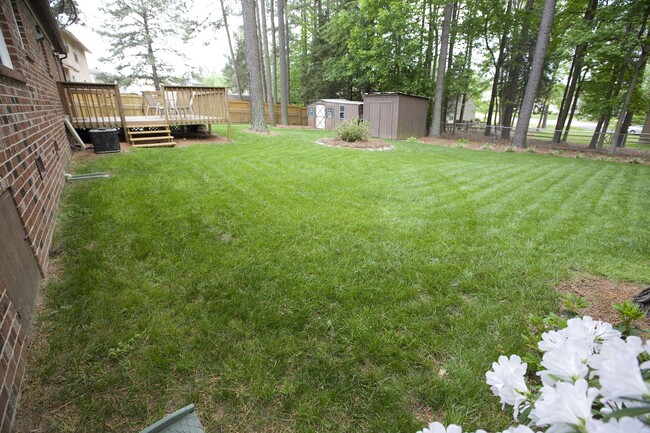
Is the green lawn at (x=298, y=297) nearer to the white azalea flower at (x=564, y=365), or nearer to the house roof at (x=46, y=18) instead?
the white azalea flower at (x=564, y=365)

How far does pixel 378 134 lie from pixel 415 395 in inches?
574

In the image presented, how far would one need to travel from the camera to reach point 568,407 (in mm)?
413

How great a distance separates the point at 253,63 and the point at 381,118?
650 cm

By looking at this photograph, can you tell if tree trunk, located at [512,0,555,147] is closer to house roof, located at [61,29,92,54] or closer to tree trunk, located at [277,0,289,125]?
tree trunk, located at [277,0,289,125]

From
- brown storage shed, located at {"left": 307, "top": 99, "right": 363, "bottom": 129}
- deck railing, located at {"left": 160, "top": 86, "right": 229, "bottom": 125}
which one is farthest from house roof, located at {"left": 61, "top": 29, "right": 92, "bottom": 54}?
brown storage shed, located at {"left": 307, "top": 99, "right": 363, "bottom": 129}

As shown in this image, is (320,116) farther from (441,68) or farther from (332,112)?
(441,68)

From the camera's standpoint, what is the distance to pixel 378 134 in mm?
15094

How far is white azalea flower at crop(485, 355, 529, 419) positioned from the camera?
65 cm

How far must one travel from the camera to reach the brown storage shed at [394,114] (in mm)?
14219

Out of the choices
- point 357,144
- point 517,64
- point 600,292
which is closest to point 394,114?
point 357,144

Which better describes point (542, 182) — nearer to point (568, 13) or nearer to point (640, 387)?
point (640, 387)

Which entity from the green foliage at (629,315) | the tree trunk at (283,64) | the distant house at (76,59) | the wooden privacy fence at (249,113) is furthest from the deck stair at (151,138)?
the wooden privacy fence at (249,113)

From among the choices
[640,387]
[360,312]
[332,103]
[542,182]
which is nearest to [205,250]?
[360,312]

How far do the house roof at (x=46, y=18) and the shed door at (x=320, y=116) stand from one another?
1393cm
